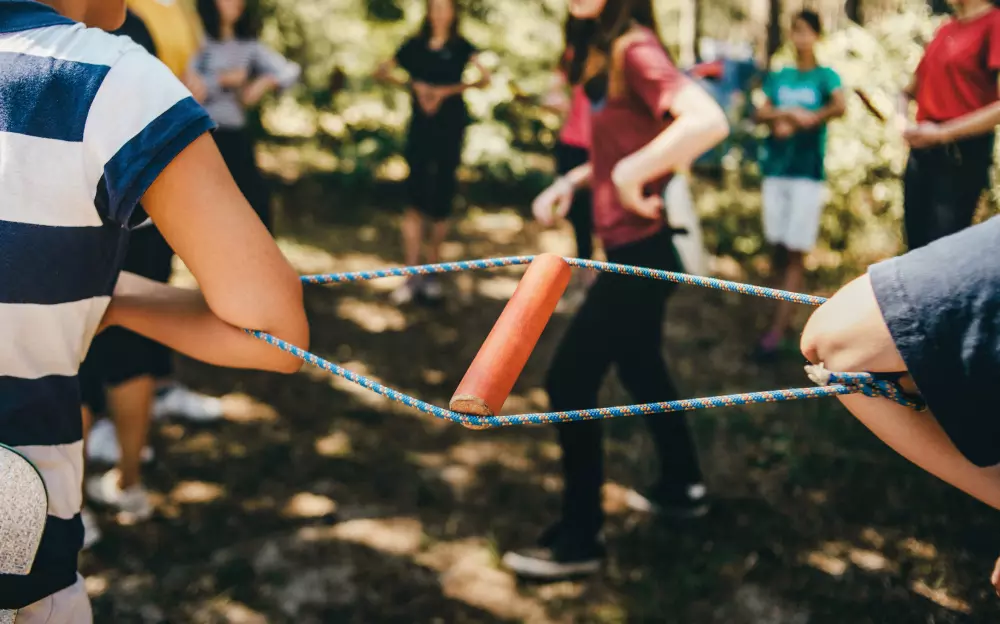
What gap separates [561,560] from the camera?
3164 millimetres

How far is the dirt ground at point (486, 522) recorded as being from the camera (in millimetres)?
3066

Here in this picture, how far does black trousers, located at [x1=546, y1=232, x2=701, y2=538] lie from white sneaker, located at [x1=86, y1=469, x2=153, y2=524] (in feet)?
5.63

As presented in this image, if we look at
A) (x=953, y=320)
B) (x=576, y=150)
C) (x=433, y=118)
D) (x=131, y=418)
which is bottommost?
(x=131, y=418)

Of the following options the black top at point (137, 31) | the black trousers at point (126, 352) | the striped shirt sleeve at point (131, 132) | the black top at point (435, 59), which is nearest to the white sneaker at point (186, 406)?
the black trousers at point (126, 352)

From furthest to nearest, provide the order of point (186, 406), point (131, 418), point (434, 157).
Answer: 1. point (434, 157)
2. point (186, 406)
3. point (131, 418)

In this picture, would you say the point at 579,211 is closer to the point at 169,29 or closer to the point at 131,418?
the point at 169,29

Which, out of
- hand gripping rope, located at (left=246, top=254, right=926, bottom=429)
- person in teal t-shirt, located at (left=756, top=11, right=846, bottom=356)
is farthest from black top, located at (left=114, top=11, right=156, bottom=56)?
person in teal t-shirt, located at (left=756, top=11, right=846, bottom=356)

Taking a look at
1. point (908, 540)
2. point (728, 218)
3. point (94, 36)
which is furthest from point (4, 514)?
point (728, 218)

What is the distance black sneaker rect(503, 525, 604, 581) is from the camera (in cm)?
316

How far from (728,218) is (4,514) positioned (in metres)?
6.52

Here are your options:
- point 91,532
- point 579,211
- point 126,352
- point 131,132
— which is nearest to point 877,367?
point 131,132

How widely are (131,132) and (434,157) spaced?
16.4 feet

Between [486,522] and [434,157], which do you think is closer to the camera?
[486,522]

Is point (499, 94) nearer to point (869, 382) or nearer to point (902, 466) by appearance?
point (902, 466)
